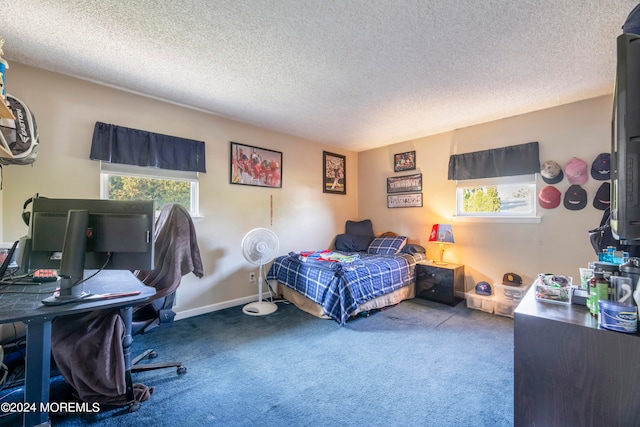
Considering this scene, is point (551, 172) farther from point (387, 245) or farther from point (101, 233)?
point (101, 233)

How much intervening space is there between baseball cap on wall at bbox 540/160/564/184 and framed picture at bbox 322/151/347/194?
8.96ft

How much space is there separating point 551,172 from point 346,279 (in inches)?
101

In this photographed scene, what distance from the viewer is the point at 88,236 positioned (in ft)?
4.42

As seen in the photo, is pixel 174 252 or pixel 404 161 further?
pixel 404 161

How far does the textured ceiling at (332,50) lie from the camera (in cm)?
162

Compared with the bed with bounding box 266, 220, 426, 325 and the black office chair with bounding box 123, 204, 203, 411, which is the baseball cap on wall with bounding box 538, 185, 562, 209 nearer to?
the bed with bounding box 266, 220, 426, 325

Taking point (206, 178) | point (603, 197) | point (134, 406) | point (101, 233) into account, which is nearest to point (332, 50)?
point (101, 233)

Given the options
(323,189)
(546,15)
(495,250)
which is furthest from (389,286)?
(546,15)

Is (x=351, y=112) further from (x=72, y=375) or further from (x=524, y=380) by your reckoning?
(x=72, y=375)

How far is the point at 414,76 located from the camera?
7.73 ft

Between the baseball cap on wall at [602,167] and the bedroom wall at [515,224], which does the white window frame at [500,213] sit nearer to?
the bedroom wall at [515,224]

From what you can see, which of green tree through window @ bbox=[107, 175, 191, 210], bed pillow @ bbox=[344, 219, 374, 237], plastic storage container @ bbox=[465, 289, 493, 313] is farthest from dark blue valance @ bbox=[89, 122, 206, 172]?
plastic storage container @ bbox=[465, 289, 493, 313]

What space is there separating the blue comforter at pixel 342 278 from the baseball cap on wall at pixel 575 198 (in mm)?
1786

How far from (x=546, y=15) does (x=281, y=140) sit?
2.98 m
